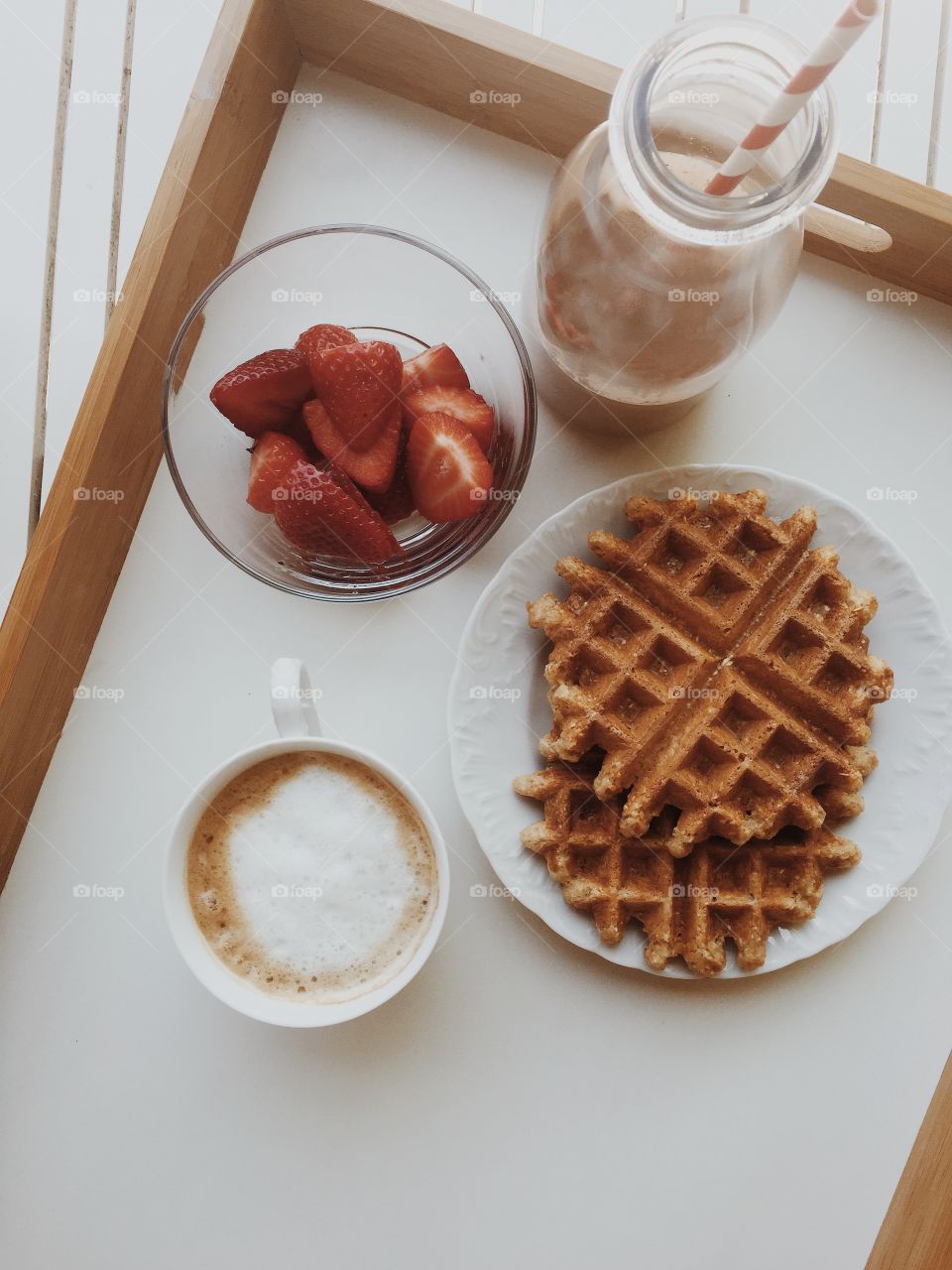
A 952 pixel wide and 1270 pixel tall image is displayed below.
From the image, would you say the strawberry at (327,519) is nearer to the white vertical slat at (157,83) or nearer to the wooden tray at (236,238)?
the wooden tray at (236,238)

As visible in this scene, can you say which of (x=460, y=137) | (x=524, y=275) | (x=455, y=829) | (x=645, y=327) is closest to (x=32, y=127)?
(x=460, y=137)

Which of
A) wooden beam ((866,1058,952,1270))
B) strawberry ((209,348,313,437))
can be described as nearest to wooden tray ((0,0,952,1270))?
wooden beam ((866,1058,952,1270))

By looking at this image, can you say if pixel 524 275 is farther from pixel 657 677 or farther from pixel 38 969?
pixel 38 969

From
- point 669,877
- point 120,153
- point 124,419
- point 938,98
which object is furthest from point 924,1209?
point 120,153

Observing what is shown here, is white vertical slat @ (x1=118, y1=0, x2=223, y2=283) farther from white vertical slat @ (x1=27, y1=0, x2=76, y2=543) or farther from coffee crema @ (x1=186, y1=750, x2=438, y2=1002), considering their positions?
coffee crema @ (x1=186, y1=750, x2=438, y2=1002)

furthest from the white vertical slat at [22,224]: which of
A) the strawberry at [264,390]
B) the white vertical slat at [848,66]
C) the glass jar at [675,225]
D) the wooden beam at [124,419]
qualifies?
the white vertical slat at [848,66]

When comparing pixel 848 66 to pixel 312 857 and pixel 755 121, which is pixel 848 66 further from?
pixel 312 857
